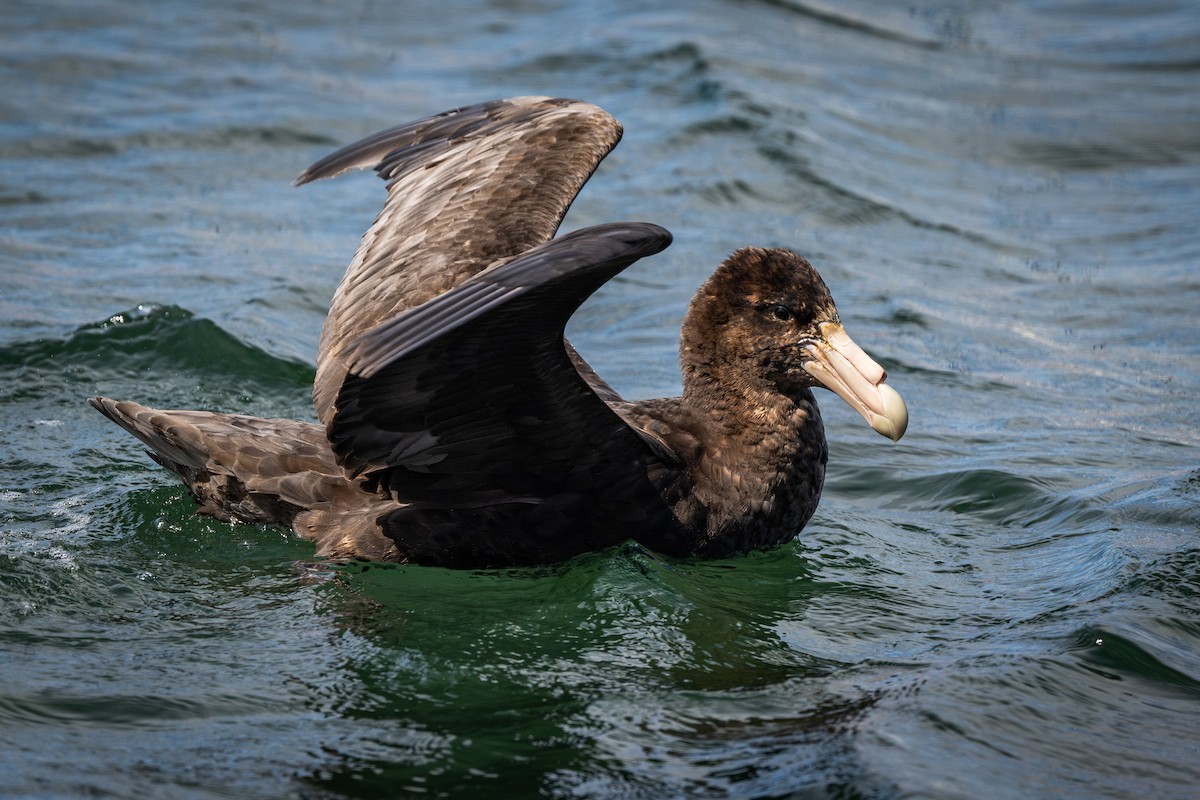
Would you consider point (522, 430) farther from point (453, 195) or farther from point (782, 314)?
point (453, 195)

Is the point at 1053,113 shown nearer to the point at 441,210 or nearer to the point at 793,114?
the point at 793,114

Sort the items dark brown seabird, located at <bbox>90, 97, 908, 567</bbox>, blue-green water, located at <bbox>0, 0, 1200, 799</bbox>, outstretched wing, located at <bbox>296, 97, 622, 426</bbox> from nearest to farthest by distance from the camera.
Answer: blue-green water, located at <bbox>0, 0, 1200, 799</bbox>
dark brown seabird, located at <bbox>90, 97, 908, 567</bbox>
outstretched wing, located at <bbox>296, 97, 622, 426</bbox>

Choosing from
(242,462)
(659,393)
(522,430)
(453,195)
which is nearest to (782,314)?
(522,430)

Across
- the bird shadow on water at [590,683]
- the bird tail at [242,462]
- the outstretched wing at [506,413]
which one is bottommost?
the bird shadow on water at [590,683]

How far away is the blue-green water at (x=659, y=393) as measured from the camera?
4.87 metres

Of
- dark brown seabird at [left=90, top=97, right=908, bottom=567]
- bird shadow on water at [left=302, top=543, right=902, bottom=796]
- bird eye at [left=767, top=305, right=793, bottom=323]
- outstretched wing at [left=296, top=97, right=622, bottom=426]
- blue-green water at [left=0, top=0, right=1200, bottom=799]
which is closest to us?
bird shadow on water at [left=302, top=543, right=902, bottom=796]

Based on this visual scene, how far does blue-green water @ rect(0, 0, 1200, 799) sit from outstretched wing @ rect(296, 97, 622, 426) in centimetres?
113

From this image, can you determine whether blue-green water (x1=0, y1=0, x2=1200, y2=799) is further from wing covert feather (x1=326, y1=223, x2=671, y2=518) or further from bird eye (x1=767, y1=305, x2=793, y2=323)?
bird eye (x1=767, y1=305, x2=793, y2=323)

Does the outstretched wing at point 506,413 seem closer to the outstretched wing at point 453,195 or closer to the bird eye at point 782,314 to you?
the outstretched wing at point 453,195

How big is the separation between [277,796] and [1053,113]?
44.2 ft

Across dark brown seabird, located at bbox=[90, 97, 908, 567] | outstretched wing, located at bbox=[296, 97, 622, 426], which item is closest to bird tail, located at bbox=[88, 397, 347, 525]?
dark brown seabird, located at bbox=[90, 97, 908, 567]

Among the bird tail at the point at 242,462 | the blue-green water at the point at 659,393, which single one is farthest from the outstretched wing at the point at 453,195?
the blue-green water at the point at 659,393

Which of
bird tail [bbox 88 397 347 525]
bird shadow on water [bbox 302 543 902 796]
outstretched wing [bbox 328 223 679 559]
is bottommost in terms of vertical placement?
bird shadow on water [bbox 302 543 902 796]

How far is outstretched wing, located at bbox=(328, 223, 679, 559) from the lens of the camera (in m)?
4.97
